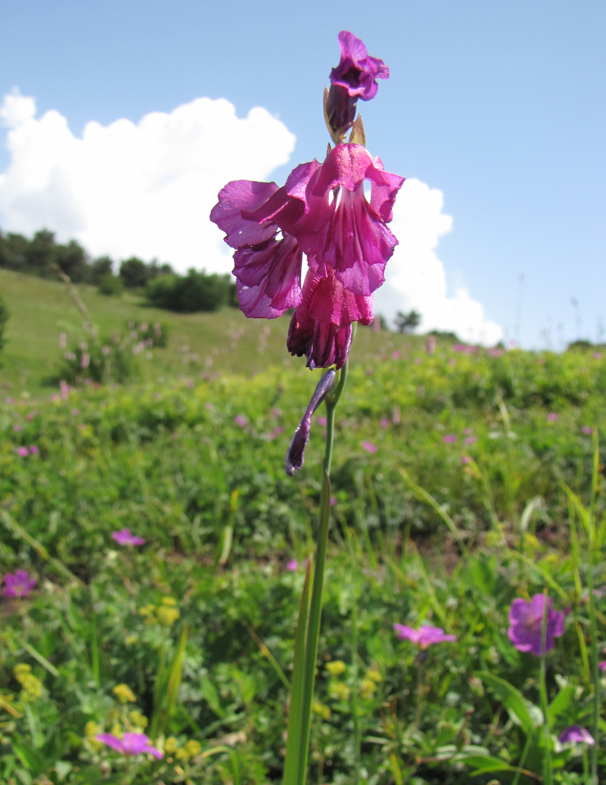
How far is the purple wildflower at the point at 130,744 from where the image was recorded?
117cm

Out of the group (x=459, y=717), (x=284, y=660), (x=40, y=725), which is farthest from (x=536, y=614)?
(x=40, y=725)

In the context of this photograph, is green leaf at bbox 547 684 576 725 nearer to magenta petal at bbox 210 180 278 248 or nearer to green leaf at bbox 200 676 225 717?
green leaf at bbox 200 676 225 717

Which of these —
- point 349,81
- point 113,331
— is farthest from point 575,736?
point 113,331

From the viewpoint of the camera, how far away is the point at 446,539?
9.26 feet

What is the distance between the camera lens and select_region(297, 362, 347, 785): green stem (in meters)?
0.58

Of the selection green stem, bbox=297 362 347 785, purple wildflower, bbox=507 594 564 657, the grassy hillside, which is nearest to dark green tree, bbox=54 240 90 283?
the grassy hillside

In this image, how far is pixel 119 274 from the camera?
36688 millimetres

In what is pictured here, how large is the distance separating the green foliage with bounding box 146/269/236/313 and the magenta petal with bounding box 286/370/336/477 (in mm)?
29244

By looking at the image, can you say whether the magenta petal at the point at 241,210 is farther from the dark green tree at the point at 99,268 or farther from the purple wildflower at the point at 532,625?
the dark green tree at the point at 99,268

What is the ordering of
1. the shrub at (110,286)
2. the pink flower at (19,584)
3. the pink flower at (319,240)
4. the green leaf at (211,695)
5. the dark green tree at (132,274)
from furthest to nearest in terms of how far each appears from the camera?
1. the dark green tree at (132,274)
2. the shrub at (110,286)
3. the pink flower at (19,584)
4. the green leaf at (211,695)
5. the pink flower at (319,240)

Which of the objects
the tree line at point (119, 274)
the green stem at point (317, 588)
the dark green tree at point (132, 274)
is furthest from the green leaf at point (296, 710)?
the dark green tree at point (132, 274)

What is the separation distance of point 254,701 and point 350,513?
1549 mm

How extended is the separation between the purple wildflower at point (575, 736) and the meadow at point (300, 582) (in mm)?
37

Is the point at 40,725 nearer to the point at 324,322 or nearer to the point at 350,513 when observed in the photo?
the point at 324,322
